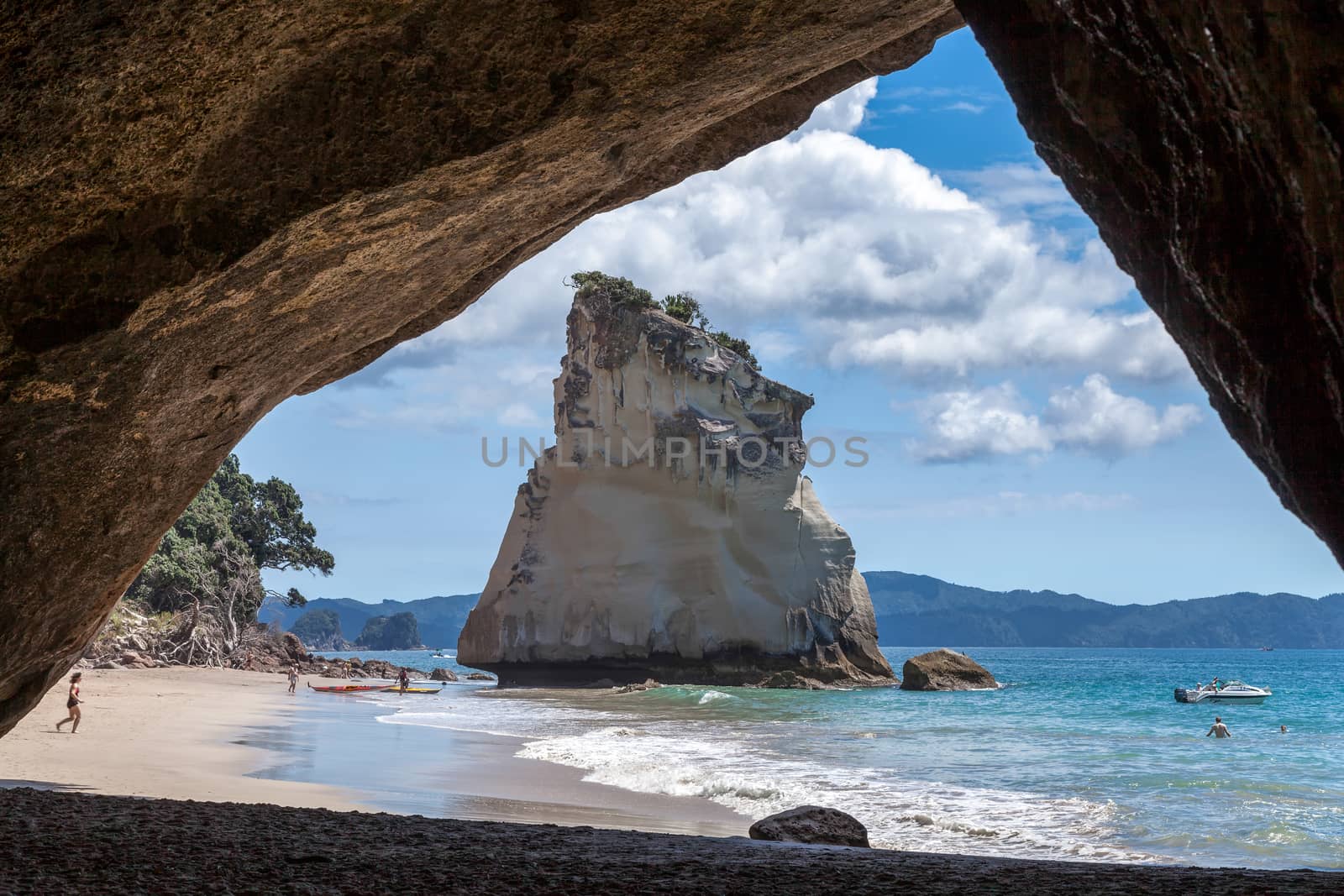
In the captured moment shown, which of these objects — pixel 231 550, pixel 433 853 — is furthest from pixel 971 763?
pixel 231 550

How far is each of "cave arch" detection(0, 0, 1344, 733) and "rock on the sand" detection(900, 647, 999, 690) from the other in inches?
1478

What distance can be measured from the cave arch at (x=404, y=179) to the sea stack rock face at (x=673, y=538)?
108 ft

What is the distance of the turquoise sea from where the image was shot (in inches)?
410

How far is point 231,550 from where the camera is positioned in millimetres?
47312

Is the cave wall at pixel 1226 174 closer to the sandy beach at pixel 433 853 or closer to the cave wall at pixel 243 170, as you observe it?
the cave wall at pixel 243 170

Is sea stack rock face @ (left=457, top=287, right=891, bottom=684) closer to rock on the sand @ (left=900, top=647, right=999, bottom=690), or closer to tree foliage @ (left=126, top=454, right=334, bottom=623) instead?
rock on the sand @ (left=900, top=647, right=999, bottom=690)

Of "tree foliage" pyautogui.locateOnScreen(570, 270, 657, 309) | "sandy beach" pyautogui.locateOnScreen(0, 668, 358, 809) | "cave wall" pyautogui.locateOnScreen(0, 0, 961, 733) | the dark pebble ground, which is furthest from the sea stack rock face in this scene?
"cave wall" pyautogui.locateOnScreen(0, 0, 961, 733)

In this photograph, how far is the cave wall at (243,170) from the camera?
3502mm

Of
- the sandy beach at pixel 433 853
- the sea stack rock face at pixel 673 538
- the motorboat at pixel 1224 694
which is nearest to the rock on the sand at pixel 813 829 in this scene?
the sandy beach at pixel 433 853

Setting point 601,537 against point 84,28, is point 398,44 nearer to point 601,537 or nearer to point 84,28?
point 84,28

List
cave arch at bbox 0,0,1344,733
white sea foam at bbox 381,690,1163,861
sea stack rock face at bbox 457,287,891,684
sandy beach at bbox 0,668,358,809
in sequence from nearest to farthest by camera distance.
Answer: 1. cave arch at bbox 0,0,1344,733
2. white sea foam at bbox 381,690,1163,861
3. sandy beach at bbox 0,668,358,809
4. sea stack rock face at bbox 457,287,891,684

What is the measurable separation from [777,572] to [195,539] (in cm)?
2645

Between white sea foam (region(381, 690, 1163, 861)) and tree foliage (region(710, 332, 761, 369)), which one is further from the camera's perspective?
tree foliage (region(710, 332, 761, 369))

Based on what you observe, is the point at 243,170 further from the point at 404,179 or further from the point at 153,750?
the point at 153,750
